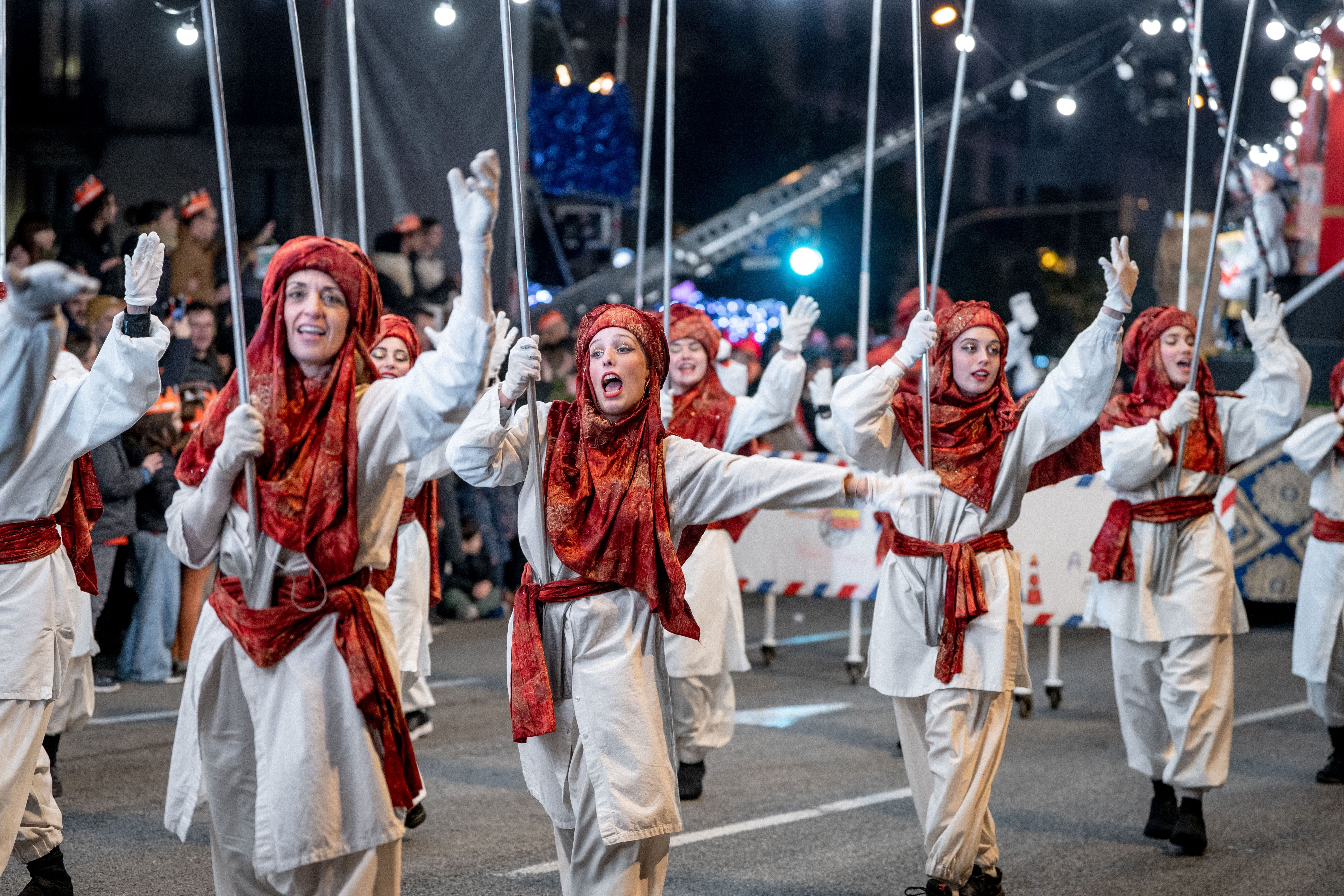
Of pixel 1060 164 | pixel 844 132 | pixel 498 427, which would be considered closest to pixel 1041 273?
pixel 1060 164

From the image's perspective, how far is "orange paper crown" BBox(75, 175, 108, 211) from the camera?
30.3ft

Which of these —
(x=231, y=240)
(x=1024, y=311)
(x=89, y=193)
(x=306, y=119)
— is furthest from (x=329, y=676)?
(x=1024, y=311)

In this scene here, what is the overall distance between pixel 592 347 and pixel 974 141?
2134cm

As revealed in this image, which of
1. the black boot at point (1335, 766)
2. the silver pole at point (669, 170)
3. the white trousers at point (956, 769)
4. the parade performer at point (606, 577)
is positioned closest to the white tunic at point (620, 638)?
the parade performer at point (606, 577)

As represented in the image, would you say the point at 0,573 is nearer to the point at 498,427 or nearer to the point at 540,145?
the point at 498,427

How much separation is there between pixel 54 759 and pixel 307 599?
3275mm

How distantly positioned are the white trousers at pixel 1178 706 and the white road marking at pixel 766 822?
1.02m

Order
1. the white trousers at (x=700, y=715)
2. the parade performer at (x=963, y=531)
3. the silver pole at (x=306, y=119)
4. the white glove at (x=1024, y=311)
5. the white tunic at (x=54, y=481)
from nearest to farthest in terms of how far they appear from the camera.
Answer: the silver pole at (x=306, y=119) < the white tunic at (x=54, y=481) < the parade performer at (x=963, y=531) < the white trousers at (x=700, y=715) < the white glove at (x=1024, y=311)

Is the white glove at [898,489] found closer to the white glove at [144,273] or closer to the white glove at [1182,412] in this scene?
the white glove at [144,273]

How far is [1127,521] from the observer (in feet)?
18.5

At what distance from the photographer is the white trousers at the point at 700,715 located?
5906 millimetres

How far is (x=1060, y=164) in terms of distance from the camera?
24.2m

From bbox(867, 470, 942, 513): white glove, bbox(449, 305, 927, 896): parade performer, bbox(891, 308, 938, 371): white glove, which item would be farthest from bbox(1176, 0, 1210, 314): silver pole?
bbox(449, 305, 927, 896): parade performer

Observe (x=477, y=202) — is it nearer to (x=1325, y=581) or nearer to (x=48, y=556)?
(x=48, y=556)
